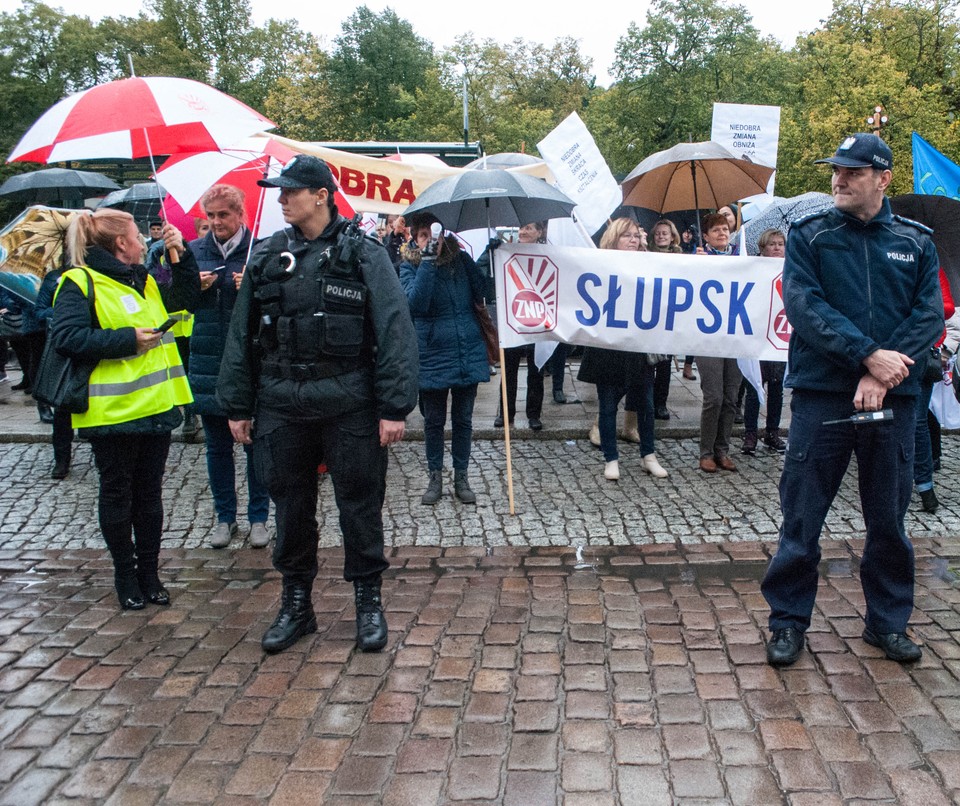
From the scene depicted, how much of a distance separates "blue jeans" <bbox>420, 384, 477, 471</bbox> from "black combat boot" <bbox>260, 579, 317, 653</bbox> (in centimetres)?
220

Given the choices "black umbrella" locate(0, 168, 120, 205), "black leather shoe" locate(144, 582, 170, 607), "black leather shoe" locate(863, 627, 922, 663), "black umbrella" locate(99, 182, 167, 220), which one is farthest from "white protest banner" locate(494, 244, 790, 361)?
"black umbrella" locate(0, 168, 120, 205)

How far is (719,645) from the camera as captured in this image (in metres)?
3.94

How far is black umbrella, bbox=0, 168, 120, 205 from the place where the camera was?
1131 centimetres

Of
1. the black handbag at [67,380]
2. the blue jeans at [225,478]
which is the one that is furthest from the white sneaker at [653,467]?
the black handbag at [67,380]

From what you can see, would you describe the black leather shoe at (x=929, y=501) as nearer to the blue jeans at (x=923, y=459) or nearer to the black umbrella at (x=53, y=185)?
the blue jeans at (x=923, y=459)

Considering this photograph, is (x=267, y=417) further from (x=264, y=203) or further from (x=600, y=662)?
(x=264, y=203)

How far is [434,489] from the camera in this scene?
20.1 feet

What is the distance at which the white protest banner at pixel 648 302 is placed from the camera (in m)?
6.37

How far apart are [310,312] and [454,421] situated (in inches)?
102

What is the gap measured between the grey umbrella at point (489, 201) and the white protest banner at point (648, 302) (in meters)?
0.27

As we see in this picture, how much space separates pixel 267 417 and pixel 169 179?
2.04 m

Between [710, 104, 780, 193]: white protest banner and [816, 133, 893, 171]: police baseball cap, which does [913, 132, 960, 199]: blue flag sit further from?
[710, 104, 780, 193]: white protest banner

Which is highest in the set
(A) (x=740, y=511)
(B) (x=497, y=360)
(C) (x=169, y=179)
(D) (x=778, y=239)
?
(C) (x=169, y=179)

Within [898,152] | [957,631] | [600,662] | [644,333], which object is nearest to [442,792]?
[600,662]
